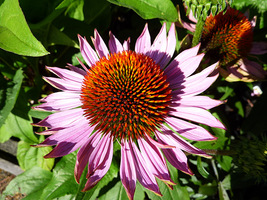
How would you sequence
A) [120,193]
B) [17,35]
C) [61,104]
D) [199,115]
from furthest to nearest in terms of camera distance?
1. [120,193]
2. [61,104]
3. [199,115]
4. [17,35]

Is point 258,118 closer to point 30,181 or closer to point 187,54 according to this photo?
point 187,54

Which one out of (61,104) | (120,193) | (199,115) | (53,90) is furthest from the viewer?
(53,90)

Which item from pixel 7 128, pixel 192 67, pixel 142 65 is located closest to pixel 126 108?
pixel 142 65

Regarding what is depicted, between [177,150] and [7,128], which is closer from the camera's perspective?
[177,150]

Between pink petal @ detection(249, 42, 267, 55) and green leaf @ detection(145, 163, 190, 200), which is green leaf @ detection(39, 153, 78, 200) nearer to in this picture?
green leaf @ detection(145, 163, 190, 200)

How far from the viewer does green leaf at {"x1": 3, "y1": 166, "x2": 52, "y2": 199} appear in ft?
4.04

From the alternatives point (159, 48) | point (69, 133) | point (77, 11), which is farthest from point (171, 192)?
point (77, 11)

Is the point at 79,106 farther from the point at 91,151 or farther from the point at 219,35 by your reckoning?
the point at 219,35

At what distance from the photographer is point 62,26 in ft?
3.86

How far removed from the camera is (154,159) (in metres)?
0.80

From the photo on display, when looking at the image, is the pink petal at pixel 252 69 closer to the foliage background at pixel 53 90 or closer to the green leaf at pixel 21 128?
the foliage background at pixel 53 90

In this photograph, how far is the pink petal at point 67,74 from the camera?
91cm

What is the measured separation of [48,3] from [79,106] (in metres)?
0.47

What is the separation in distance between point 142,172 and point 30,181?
2.45 ft
